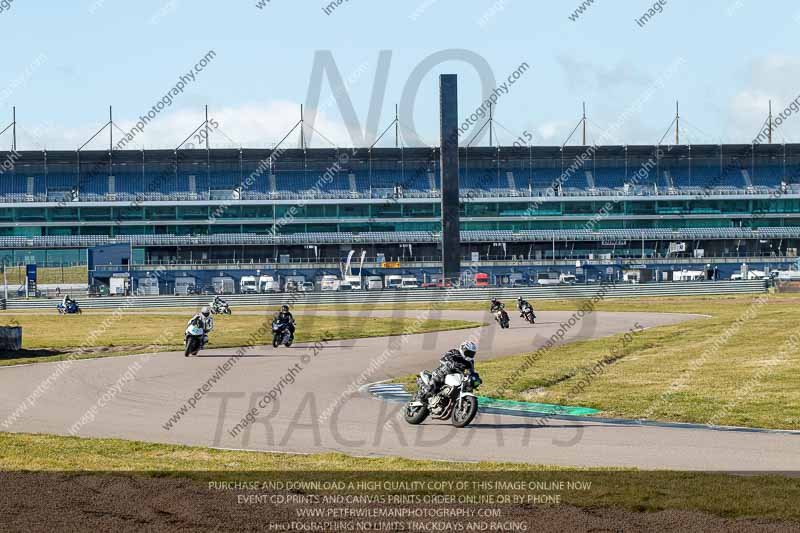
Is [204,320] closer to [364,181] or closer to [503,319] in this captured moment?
[503,319]

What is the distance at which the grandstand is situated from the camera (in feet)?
373

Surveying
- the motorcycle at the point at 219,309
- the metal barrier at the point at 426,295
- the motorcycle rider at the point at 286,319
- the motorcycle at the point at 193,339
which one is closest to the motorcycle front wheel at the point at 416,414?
the motorcycle at the point at 193,339

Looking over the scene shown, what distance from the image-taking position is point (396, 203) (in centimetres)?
11675

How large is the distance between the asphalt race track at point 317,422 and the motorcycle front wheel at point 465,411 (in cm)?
21

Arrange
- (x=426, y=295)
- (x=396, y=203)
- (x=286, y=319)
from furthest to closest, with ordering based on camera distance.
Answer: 1. (x=396, y=203)
2. (x=426, y=295)
3. (x=286, y=319)

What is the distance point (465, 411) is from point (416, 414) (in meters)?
1.08

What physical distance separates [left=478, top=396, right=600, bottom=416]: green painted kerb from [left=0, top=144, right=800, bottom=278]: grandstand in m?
86.5

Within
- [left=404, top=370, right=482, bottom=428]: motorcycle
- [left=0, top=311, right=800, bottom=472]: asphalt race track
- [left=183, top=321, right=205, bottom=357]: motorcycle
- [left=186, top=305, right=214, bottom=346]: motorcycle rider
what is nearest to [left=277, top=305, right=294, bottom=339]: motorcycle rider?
[left=186, top=305, right=214, bottom=346]: motorcycle rider

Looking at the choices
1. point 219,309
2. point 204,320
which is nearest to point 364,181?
→ point 219,309

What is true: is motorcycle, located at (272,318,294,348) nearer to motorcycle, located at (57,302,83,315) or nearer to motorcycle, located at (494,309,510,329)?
motorcycle, located at (494,309,510,329)

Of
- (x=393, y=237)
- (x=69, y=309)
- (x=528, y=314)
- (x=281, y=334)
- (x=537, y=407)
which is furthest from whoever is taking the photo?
(x=393, y=237)

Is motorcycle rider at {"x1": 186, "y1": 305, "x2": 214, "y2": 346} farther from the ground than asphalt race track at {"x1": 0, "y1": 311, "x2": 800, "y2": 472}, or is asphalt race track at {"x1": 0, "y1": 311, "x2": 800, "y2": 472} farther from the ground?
motorcycle rider at {"x1": 186, "y1": 305, "x2": 214, "y2": 346}

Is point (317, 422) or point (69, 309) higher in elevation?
point (69, 309)

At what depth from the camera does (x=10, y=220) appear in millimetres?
114188
